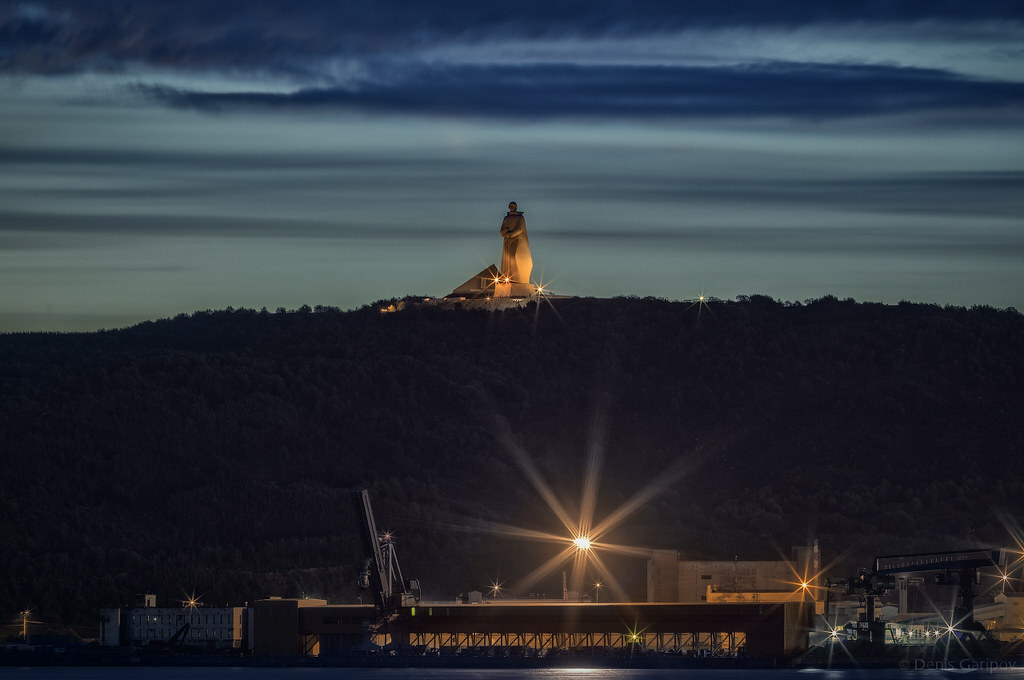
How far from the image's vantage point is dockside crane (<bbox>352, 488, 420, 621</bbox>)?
6304 inches

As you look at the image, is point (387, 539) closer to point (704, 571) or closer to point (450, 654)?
point (450, 654)

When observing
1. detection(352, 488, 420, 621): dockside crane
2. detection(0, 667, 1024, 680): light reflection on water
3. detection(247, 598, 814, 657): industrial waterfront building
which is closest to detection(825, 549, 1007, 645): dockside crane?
detection(247, 598, 814, 657): industrial waterfront building

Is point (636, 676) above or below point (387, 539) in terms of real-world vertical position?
below

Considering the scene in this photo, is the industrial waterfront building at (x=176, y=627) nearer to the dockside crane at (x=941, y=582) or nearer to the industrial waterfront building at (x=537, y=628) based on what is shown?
the industrial waterfront building at (x=537, y=628)

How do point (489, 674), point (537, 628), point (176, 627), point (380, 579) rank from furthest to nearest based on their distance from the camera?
1. point (176, 627)
2. point (380, 579)
3. point (537, 628)
4. point (489, 674)

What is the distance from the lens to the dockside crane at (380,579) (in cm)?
16012

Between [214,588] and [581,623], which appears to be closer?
[581,623]

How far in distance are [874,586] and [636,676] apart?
94.2 feet

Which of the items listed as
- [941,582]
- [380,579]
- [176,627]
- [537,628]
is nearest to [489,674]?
[537,628]

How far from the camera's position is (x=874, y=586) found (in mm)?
160875

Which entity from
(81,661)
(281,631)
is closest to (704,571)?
(281,631)

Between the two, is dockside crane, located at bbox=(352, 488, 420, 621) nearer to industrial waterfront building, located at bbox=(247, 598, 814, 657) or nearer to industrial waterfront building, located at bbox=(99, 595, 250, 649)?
industrial waterfront building, located at bbox=(247, 598, 814, 657)

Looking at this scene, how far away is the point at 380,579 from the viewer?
160 meters

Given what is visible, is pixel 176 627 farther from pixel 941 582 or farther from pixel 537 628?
pixel 941 582
